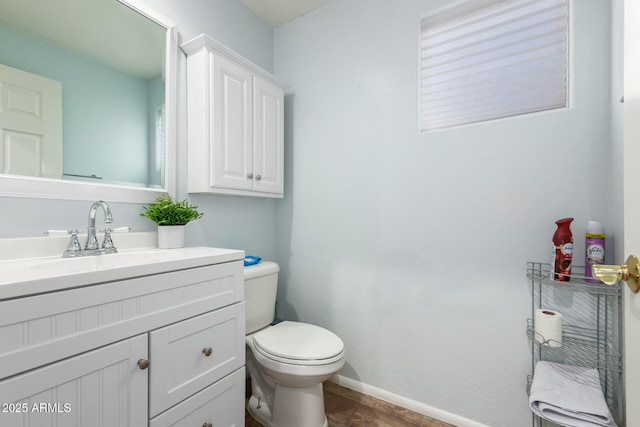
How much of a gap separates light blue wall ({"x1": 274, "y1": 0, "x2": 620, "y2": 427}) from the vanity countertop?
830 mm

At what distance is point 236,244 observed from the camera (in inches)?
72.7

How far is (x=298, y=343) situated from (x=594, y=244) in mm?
1298

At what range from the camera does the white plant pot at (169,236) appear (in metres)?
1.39

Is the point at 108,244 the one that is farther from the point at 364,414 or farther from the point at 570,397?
the point at 570,397

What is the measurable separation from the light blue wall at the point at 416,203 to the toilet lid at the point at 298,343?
1.12 feet

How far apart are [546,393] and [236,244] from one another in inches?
63.6

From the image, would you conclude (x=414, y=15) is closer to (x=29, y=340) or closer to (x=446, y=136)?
(x=446, y=136)

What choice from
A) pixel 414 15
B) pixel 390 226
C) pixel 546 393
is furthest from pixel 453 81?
pixel 546 393

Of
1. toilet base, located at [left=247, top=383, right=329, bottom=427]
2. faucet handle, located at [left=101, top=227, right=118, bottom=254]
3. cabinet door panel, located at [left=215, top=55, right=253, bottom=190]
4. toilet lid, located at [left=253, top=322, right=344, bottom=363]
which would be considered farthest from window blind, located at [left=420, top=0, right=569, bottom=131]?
faucet handle, located at [left=101, top=227, right=118, bottom=254]

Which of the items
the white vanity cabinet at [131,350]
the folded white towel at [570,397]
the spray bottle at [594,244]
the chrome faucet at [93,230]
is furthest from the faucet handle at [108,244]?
the spray bottle at [594,244]

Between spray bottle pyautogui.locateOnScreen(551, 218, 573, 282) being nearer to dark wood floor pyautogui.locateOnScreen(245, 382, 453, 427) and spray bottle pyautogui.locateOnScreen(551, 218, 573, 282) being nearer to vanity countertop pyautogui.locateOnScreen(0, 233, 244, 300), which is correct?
dark wood floor pyautogui.locateOnScreen(245, 382, 453, 427)

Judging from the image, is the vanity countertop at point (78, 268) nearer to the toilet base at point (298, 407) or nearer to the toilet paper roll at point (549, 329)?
the toilet base at point (298, 407)

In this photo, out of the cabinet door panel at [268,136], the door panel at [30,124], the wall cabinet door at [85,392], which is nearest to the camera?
the wall cabinet door at [85,392]

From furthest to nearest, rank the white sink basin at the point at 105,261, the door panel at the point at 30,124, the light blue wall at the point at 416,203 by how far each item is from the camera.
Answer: the light blue wall at the point at 416,203, the door panel at the point at 30,124, the white sink basin at the point at 105,261
